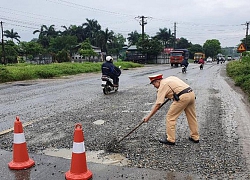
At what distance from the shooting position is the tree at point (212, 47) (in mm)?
99188

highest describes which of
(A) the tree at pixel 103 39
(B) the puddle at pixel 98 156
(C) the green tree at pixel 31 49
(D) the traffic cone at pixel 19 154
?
(A) the tree at pixel 103 39

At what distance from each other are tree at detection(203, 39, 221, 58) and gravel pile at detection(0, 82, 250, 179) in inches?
3794

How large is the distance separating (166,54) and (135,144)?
2054 inches

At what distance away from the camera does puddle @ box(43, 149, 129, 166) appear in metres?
4.06

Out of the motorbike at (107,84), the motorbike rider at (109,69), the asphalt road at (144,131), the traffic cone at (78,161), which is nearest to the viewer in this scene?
the traffic cone at (78,161)

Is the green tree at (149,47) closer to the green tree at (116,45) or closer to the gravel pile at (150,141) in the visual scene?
the green tree at (116,45)

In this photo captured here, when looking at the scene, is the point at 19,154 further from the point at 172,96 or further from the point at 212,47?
the point at 212,47

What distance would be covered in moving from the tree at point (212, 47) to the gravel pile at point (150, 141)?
96367 millimetres

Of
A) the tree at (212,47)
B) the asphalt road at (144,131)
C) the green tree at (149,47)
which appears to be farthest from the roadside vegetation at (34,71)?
the tree at (212,47)

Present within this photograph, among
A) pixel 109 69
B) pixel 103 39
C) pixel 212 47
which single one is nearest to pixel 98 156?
pixel 109 69

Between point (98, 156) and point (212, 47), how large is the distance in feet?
335

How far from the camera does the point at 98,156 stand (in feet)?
14.0

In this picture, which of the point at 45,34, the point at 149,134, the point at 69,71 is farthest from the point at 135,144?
the point at 45,34

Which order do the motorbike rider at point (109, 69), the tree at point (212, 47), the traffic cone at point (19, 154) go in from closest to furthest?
1. the traffic cone at point (19, 154)
2. the motorbike rider at point (109, 69)
3. the tree at point (212, 47)
